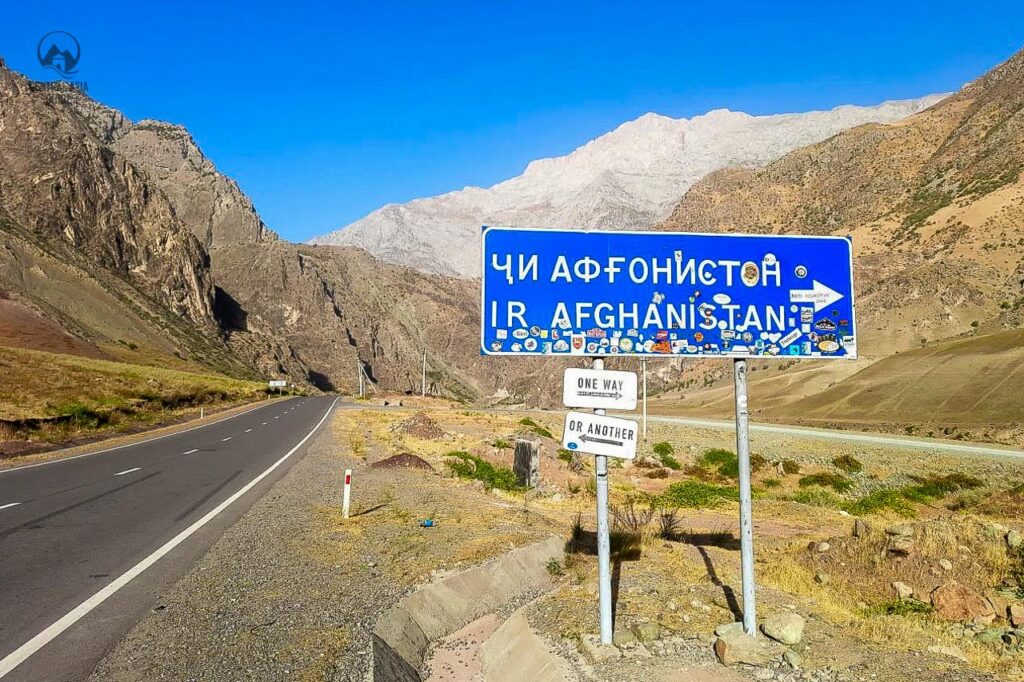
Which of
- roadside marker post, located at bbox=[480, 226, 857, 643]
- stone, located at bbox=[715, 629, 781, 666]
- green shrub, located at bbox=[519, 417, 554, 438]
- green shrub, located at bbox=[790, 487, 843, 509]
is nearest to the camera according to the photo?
stone, located at bbox=[715, 629, 781, 666]

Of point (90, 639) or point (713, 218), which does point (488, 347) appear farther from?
point (713, 218)

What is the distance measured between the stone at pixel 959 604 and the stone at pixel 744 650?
2.33 metres

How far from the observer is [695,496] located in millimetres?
18641

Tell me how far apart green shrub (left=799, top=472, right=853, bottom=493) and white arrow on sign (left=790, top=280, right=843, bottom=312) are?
18.9m

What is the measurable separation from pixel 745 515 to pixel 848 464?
79.6 feet

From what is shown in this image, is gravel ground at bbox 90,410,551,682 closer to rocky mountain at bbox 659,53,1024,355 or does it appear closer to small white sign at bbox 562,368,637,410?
small white sign at bbox 562,368,637,410

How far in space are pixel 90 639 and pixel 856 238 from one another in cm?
11058

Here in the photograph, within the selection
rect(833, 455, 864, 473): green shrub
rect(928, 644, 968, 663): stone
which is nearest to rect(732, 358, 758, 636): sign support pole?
rect(928, 644, 968, 663): stone

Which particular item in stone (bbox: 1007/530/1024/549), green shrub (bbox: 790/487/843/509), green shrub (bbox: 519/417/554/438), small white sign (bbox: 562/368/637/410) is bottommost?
green shrub (bbox: 790/487/843/509)

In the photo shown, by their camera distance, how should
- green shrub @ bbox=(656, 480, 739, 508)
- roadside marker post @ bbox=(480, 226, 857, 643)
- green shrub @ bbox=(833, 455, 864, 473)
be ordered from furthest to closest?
green shrub @ bbox=(833, 455, 864, 473)
green shrub @ bbox=(656, 480, 739, 508)
roadside marker post @ bbox=(480, 226, 857, 643)

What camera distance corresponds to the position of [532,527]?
9.77 metres

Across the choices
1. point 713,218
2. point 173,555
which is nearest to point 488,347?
point 173,555

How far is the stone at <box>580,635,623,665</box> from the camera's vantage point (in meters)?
5.19

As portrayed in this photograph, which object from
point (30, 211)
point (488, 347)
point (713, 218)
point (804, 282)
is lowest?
point (488, 347)
